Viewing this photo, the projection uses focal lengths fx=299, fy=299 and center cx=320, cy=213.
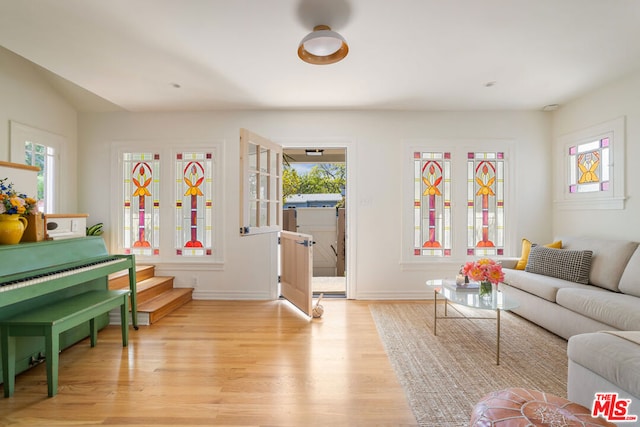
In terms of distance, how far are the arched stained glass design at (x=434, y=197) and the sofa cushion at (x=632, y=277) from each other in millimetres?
1699

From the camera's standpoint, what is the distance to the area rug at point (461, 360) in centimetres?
189

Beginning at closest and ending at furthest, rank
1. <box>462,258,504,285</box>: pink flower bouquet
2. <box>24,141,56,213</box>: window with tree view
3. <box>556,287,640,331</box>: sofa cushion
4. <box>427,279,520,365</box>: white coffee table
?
1. <box>556,287,640,331</box>: sofa cushion
2. <box>427,279,520,365</box>: white coffee table
3. <box>462,258,504,285</box>: pink flower bouquet
4. <box>24,141,56,213</box>: window with tree view

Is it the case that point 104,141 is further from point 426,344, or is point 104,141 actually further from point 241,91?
point 426,344

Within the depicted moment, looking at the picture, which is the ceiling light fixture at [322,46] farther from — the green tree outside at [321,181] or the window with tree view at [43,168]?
the green tree outside at [321,181]

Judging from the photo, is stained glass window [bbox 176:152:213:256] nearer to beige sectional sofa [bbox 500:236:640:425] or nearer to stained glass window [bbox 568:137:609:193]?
beige sectional sofa [bbox 500:236:640:425]

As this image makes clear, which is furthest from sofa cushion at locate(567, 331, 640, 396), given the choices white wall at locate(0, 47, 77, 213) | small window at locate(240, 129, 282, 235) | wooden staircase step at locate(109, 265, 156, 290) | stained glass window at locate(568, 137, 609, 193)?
white wall at locate(0, 47, 77, 213)

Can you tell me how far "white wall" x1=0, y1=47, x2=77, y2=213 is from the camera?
314 centimetres

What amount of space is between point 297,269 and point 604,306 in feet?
9.19

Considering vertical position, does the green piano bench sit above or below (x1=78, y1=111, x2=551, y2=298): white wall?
below

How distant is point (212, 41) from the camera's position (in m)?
2.42

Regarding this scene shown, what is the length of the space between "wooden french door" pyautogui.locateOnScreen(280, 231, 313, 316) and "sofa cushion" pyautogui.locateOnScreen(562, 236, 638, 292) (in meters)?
2.83

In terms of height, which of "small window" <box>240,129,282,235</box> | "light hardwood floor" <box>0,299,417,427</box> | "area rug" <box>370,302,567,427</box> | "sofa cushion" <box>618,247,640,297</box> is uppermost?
"small window" <box>240,129,282,235</box>

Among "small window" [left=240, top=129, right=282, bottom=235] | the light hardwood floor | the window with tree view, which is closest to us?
the light hardwood floor

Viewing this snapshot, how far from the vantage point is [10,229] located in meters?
2.20
